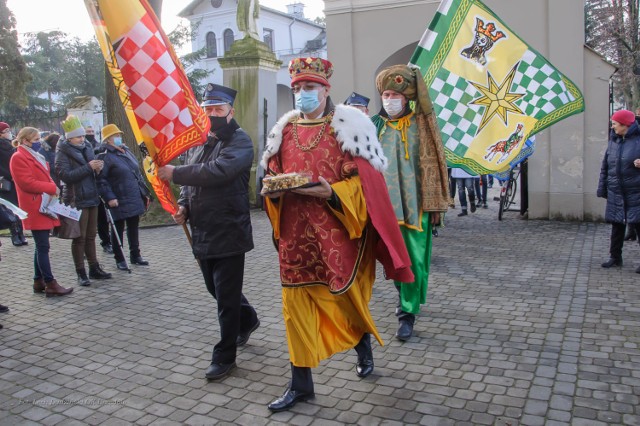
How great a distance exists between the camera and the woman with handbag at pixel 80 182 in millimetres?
6941

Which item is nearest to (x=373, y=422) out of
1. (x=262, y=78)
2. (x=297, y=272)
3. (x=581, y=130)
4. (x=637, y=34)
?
(x=297, y=272)

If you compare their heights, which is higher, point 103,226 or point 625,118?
point 625,118

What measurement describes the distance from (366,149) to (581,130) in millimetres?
7509

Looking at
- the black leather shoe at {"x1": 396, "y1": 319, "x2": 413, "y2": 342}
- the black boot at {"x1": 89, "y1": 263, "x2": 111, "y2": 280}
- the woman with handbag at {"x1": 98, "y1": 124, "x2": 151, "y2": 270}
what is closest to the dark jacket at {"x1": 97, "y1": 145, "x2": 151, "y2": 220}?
the woman with handbag at {"x1": 98, "y1": 124, "x2": 151, "y2": 270}

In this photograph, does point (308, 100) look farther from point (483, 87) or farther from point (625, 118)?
point (625, 118)

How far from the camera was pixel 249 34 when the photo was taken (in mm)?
13078

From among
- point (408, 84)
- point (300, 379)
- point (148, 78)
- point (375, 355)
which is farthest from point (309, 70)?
point (375, 355)

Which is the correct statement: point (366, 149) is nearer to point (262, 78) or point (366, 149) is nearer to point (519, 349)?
point (519, 349)

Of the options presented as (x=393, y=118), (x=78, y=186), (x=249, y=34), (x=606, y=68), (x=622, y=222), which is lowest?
(x=622, y=222)

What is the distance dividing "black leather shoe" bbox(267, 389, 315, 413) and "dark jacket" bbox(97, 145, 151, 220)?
481cm

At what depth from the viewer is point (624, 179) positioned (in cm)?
683

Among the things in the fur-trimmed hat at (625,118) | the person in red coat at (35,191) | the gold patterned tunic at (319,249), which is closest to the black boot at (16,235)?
the person in red coat at (35,191)

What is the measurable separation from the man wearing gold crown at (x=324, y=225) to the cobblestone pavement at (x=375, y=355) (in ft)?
1.36

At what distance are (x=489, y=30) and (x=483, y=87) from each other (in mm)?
634
